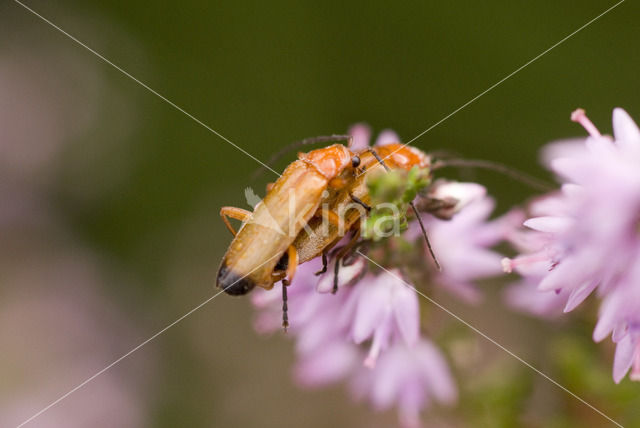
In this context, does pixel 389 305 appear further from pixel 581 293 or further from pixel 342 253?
pixel 581 293

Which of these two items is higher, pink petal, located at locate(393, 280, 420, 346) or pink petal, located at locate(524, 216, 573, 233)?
pink petal, located at locate(524, 216, 573, 233)

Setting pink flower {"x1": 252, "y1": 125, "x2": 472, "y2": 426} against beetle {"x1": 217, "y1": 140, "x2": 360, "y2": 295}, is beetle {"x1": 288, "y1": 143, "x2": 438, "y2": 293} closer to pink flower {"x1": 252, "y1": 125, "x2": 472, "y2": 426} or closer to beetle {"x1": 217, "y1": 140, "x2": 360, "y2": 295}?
beetle {"x1": 217, "y1": 140, "x2": 360, "y2": 295}

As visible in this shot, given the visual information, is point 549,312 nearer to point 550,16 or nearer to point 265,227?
point 265,227

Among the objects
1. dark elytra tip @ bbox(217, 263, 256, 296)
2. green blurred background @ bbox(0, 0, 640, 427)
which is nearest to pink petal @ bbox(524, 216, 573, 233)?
dark elytra tip @ bbox(217, 263, 256, 296)

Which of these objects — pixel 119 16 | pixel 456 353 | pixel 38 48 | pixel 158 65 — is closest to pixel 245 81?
pixel 158 65

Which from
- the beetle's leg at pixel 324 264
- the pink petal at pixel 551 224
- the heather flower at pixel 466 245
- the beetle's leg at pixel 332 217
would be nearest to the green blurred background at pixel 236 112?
the heather flower at pixel 466 245

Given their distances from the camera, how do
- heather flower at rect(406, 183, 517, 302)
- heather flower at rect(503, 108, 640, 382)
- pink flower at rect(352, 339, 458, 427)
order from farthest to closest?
pink flower at rect(352, 339, 458, 427) → heather flower at rect(406, 183, 517, 302) → heather flower at rect(503, 108, 640, 382)
